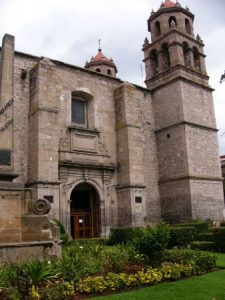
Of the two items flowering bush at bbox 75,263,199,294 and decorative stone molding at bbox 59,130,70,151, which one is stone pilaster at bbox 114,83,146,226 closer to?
decorative stone molding at bbox 59,130,70,151

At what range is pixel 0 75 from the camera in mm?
Result: 8727

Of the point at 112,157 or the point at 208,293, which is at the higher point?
the point at 112,157

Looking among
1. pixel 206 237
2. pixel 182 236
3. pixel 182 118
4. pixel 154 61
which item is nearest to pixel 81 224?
pixel 182 236

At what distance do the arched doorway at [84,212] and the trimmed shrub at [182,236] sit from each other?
493 cm

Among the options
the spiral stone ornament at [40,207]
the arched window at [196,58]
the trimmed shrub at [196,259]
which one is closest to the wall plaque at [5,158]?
the spiral stone ornament at [40,207]

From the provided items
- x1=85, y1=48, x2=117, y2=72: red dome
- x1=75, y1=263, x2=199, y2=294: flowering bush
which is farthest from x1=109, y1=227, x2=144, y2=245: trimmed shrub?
x1=85, y1=48, x2=117, y2=72: red dome

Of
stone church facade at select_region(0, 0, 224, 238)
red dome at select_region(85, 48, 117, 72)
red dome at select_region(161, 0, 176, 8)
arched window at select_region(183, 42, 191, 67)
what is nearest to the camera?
stone church facade at select_region(0, 0, 224, 238)

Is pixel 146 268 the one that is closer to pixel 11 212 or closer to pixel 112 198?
pixel 11 212

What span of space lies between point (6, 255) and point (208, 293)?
4303 millimetres

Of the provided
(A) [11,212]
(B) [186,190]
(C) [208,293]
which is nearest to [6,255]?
(A) [11,212]

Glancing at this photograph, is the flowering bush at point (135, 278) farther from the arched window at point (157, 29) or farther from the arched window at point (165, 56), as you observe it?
the arched window at point (157, 29)

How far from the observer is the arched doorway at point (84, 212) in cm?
1820

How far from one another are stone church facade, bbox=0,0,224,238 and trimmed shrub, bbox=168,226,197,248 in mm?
3358

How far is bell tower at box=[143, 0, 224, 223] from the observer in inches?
782
